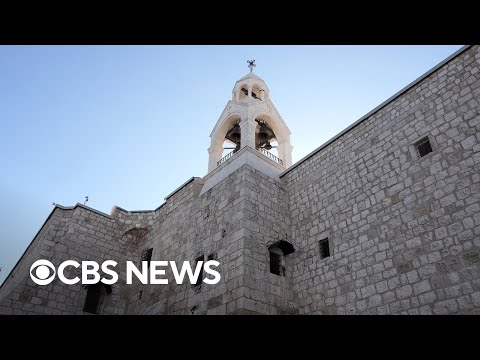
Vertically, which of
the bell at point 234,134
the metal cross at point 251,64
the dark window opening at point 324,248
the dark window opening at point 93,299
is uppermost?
the metal cross at point 251,64

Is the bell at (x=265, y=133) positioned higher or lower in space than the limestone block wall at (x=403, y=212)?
higher

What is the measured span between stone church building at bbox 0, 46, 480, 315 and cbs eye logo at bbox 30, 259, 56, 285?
0.57 feet

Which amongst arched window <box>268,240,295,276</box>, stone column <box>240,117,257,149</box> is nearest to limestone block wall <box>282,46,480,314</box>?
arched window <box>268,240,295,276</box>

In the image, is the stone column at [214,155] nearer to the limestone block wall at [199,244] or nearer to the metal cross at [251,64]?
the limestone block wall at [199,244]

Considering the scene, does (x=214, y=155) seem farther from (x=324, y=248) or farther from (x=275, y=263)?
(x=324, y=248)

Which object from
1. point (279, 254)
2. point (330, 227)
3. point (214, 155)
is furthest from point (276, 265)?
A: point (214, 155)

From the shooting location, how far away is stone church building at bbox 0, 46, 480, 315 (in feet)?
23.3

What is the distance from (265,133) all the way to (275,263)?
622cm

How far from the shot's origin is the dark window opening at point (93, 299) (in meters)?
12.3

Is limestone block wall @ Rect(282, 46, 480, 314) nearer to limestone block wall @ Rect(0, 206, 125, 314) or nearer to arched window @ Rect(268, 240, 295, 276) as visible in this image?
arched window @ Rect(268, 240, 295, 276)

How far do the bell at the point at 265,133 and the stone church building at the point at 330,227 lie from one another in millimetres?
801

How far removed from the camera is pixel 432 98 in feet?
27.5

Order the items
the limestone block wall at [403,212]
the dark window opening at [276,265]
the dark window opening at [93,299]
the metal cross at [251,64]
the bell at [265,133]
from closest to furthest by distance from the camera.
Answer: the limestone block wall at [403,212] < the dark window opening at [276,265] < the dark window opening at [93,299] < the bell at [265,133] < the metal cross at [251,64]

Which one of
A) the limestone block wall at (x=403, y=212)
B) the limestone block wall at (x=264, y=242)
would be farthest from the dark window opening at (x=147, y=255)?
the limestone block wall at (x=403, y=212)
